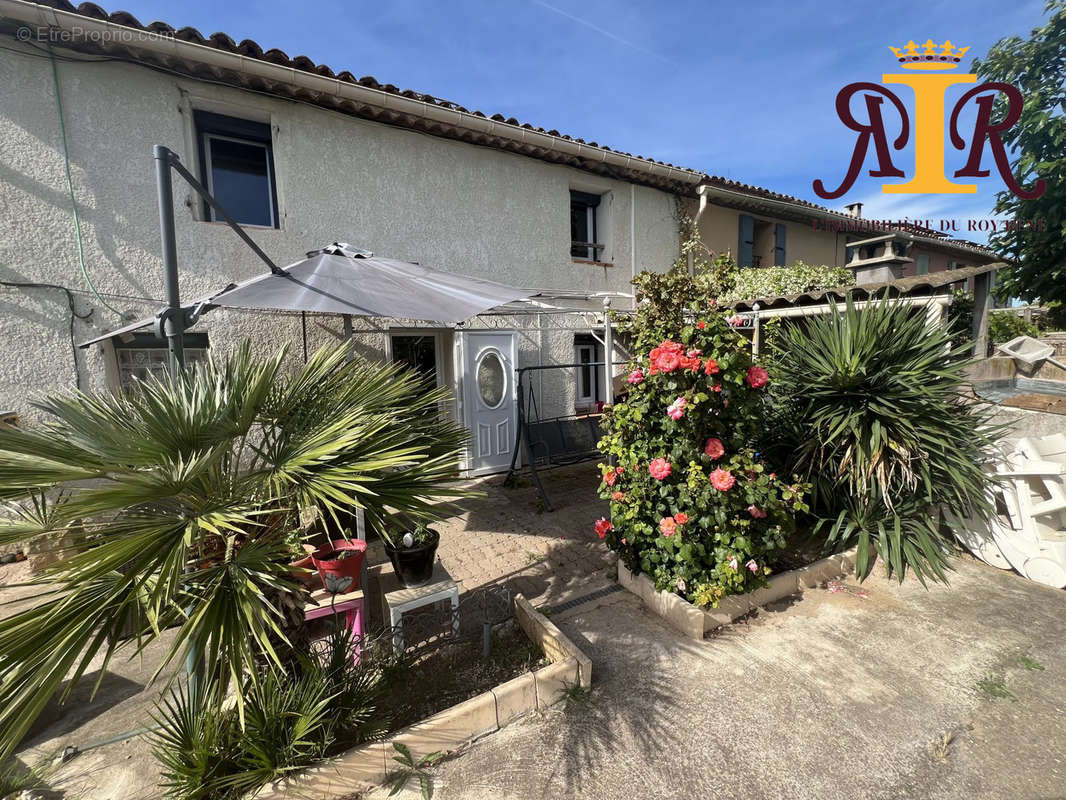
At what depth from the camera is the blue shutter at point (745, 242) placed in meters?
10.0

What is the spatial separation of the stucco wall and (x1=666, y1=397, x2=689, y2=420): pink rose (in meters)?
4.15

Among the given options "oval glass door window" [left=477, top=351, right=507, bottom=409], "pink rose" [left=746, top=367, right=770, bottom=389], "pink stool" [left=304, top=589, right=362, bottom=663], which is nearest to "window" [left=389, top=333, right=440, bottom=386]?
"oval glass door window" [left=477, top=351, right=507, bottom=409]

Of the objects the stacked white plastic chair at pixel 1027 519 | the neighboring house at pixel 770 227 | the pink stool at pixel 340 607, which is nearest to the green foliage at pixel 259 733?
the pink stool at pixel 340 607

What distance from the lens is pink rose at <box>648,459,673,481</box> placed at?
127 inches

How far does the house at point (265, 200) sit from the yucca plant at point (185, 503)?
8.81 feet

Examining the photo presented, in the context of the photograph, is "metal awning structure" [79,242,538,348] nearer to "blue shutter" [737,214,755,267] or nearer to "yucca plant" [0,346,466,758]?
"yucca plant" [0,346,466,758]

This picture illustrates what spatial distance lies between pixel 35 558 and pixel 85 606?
169 inches

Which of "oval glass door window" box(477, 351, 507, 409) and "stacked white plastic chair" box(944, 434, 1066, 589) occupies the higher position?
"oval glass door window" box(477, 351, 507, 409)

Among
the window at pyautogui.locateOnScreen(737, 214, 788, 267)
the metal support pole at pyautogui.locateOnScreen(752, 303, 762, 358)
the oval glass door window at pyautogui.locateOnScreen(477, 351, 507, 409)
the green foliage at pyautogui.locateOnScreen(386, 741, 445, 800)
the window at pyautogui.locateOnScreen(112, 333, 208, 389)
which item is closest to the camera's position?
the green foliage at pyautogui.locateOnScreen(386, 741, 445, 800)

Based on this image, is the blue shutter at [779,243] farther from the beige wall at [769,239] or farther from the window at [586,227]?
the window at [586,227]

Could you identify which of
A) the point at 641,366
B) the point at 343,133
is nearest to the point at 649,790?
the point at 641,366

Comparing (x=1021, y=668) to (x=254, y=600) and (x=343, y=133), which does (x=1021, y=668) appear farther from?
(x=343, y=133)
